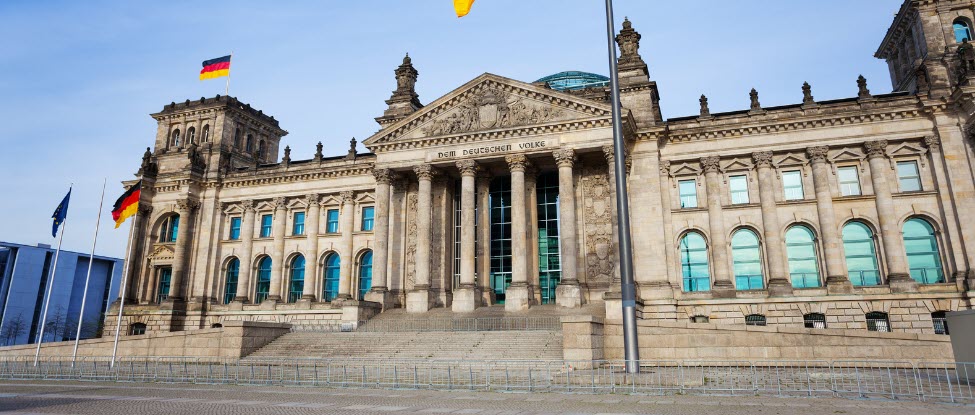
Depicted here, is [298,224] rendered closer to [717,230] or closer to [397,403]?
[717,230]

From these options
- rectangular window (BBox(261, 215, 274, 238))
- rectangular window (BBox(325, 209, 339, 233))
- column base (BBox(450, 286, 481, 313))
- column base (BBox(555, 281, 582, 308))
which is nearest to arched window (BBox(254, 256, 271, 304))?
rectangular window (BBox(261, 215, 274, 238))

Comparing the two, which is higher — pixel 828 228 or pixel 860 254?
pixel 828 228

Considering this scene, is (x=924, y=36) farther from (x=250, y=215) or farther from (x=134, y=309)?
(x=134, y=309)

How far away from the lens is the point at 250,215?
49875 mm

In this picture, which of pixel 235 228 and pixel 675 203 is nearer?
pixel 675 203

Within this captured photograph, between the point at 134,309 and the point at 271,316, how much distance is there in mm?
11722

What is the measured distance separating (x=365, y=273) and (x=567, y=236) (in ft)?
58.5

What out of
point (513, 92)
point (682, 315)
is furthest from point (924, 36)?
point (513, 92)

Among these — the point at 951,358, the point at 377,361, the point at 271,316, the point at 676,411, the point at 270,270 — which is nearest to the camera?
the point at 676,411

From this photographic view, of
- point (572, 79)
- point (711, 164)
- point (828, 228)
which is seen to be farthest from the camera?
point (572, 79)

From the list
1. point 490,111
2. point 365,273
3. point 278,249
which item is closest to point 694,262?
point 490,111

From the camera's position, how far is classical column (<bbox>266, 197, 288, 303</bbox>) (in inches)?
1849

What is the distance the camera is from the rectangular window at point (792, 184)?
36.9 m

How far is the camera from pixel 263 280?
49125mm
